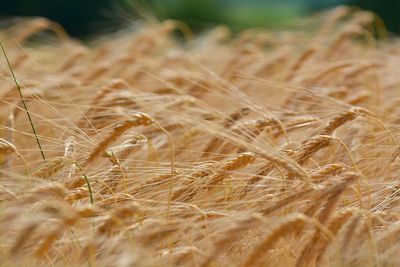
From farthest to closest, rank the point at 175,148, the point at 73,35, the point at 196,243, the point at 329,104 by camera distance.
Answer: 1. the point at 73,35
2. the point at 329,104
3. the point at 175,148
4. the point at 196,243

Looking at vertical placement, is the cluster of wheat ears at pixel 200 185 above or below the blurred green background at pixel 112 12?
above

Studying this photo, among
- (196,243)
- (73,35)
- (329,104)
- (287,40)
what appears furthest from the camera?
(73,35)

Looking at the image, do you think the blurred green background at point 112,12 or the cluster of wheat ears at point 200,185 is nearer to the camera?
the cluster of wheat ears at point 200,185

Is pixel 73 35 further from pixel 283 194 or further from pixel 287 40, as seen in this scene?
pixel 283 194

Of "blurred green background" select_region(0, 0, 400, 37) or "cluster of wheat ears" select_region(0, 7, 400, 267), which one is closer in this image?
"cluster of wheat ears" select_region(0, 7, 400, 267)

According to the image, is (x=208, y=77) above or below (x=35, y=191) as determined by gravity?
below

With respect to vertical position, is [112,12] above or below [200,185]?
below

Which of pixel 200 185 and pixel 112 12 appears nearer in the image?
pixel 200 185

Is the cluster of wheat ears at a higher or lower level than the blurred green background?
higher

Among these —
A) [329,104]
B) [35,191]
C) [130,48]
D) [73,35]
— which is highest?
[35,191]

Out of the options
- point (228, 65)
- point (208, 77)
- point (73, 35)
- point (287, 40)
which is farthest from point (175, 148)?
point (73, 35)

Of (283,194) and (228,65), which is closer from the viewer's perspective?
(283,194)
